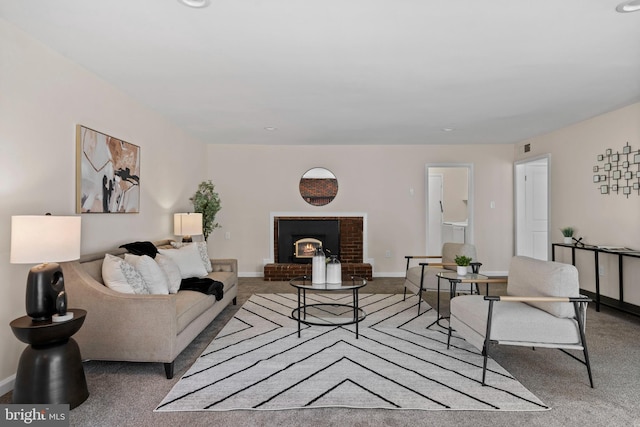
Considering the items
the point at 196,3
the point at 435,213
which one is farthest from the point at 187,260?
the point at 435,213

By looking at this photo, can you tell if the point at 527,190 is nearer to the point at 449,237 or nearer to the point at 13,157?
the point at 449,237

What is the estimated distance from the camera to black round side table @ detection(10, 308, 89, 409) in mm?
2146

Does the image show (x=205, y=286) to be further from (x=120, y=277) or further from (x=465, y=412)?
(x=465, y=412)

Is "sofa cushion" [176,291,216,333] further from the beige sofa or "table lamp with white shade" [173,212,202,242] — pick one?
"table lamp with white shade" [173,212,202,242]

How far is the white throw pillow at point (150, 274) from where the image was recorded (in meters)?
3.10

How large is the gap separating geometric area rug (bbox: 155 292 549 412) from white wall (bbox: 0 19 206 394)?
1.35 m

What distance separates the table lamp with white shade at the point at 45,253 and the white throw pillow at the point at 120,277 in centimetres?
49

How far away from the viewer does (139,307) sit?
2.66 meters

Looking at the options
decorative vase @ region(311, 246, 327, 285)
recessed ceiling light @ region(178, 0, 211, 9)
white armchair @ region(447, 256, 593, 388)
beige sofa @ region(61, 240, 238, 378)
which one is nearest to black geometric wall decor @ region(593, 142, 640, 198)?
white armchair @ region(447, 256, 593, 388)

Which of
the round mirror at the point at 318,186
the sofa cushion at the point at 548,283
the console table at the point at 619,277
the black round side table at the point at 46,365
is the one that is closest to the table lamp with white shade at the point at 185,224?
the round mirror at the point at 318,186

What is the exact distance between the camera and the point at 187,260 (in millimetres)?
4137

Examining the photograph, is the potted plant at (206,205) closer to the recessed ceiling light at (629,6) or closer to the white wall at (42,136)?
the white wall at (42,136)

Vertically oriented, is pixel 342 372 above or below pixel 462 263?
below

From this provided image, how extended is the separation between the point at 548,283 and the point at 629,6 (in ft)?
6.00
